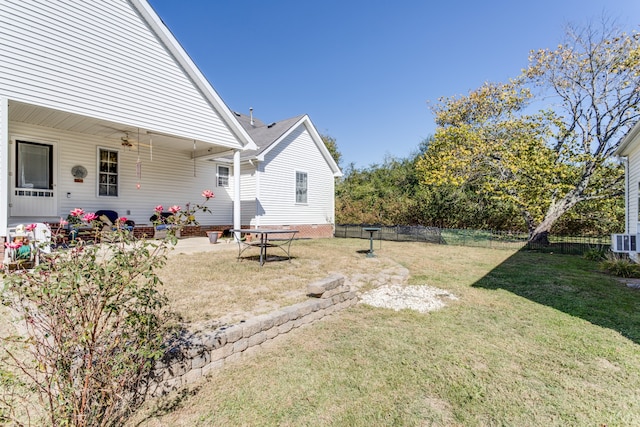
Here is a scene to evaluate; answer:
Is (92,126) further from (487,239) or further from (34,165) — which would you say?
(487,239)

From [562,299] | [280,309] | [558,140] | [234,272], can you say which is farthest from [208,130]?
[558,140]

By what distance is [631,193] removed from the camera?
10.1m

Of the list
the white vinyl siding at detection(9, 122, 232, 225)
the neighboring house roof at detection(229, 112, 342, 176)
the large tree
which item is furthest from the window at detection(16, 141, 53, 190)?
the large tree

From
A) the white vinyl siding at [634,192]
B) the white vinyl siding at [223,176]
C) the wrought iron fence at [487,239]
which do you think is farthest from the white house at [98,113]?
the white vinyl siding at [634,192]

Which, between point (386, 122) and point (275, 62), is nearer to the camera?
point (275, 62)

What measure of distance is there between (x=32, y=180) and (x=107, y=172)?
182 cm

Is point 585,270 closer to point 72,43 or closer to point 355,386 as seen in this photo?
point 355,386

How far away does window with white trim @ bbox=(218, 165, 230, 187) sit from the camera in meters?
12.9

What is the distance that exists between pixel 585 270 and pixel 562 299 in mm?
3920

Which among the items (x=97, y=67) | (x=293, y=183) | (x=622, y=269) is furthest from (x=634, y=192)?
(x=97, y=67)

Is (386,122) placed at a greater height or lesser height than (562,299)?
greater

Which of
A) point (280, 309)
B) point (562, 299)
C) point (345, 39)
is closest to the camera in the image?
point (280, 309)

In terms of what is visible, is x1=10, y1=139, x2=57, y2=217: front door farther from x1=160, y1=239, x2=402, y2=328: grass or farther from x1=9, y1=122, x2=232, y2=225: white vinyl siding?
x1=160, y1=239, x2=402, y2=328: grass

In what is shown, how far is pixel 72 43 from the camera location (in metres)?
6.97
